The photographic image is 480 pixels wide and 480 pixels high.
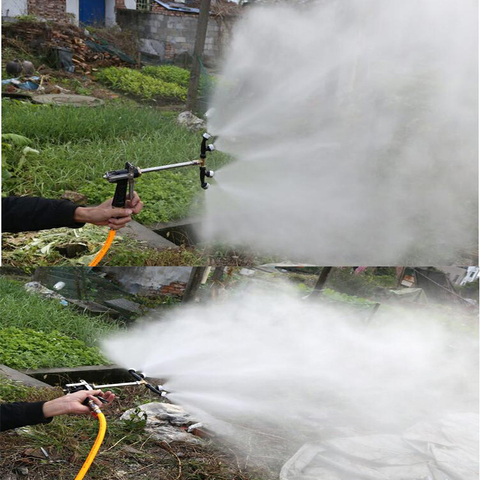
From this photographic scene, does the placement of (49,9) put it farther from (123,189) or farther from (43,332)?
(43,332)

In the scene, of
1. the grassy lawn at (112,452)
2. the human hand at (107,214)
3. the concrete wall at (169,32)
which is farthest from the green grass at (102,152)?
the grassy lawn at (112,452)

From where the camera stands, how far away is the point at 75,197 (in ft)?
10.2

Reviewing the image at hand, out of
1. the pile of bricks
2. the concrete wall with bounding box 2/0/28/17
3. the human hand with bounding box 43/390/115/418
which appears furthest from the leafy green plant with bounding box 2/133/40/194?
the human hand with bounding box 43/390/115/418

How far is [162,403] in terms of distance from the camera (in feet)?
7.88

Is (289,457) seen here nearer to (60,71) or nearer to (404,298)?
(404,298)

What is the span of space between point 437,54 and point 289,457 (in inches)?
89.3

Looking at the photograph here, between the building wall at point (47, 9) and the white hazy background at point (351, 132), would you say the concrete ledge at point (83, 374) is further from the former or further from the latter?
the building wall at point (47, 9)

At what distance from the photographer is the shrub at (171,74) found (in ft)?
10.3

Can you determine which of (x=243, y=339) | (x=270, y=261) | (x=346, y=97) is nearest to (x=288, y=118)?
(x=346, y=97)

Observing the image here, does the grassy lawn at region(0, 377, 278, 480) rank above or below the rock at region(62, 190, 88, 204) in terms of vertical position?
below

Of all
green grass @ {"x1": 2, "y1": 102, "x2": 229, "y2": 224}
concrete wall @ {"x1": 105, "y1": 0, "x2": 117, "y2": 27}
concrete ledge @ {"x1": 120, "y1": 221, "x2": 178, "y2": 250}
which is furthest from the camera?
concrete ledge @ {"x1": 120, "y1": 221, "x2": 178, "y2": 250}

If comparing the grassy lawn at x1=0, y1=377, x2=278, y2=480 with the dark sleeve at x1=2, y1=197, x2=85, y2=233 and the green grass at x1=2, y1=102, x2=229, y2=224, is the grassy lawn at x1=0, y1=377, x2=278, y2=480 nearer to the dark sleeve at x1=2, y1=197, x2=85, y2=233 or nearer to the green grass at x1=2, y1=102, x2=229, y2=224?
the dark sleeve at x1=2, y1=197, x2=85, y2=233

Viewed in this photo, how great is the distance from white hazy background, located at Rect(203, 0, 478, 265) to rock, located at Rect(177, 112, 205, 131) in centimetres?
6

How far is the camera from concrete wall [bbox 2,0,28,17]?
2.83 m
